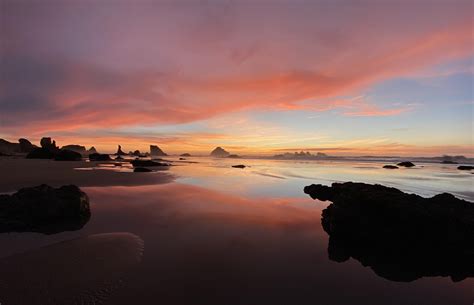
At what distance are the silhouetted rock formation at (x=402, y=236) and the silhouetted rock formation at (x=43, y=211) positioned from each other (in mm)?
9049

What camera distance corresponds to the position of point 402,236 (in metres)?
7.31

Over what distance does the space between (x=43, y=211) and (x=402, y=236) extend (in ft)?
39.6

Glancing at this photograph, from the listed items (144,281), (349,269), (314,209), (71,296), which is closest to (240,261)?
(144,281)

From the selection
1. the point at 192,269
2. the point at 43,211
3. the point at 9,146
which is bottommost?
the point at 192,269

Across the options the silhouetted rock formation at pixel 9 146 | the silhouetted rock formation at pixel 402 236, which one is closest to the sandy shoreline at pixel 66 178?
the silhouetted rock formation at pixel 402 236

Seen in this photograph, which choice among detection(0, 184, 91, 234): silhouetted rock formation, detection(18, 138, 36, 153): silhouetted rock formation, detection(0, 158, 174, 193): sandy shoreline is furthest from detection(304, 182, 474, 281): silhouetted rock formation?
detection(18, 138, 36, 153): silhouetted rock formation

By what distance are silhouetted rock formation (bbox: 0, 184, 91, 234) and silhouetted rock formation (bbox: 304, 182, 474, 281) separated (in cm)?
905

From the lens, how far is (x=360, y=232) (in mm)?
7891

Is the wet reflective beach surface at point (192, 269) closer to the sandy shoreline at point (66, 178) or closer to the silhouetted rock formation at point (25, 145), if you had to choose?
the sandy shoreline at point (66, 178)

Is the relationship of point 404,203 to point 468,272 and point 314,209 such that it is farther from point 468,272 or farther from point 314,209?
point 314,209

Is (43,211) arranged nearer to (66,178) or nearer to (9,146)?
(66,178)

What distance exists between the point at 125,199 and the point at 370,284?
1194 centimetres

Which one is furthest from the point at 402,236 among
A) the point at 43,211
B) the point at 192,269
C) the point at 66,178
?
the point at 66,178

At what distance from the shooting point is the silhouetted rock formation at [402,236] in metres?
6.43
